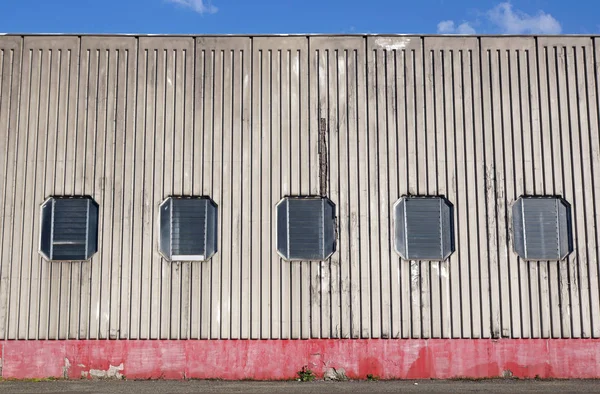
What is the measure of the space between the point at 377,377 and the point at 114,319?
5.31 metres

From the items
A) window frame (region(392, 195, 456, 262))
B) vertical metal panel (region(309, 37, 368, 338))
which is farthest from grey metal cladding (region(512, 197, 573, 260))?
vertical metal panel (region(309, 37, 368, 338))

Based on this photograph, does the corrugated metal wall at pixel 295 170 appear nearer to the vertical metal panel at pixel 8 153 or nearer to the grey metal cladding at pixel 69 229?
the vertical metal panel at pixel 8 153

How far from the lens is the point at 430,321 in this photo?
13.2 meters

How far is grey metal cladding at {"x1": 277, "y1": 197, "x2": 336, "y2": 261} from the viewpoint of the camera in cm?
1341

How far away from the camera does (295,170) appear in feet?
44.8

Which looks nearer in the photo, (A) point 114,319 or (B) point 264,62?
(A) point 114,319

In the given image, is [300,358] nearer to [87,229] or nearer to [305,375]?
[305,375]

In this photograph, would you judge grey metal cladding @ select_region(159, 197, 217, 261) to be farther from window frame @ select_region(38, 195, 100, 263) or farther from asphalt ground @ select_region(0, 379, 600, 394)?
asphalt ground @ select_region(0, 379, 600, 394)

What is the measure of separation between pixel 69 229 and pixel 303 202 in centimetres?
478

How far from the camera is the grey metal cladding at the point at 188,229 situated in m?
13.3

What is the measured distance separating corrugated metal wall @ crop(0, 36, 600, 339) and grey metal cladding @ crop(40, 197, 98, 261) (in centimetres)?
20

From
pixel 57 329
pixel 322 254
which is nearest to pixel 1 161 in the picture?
pixel 57 329

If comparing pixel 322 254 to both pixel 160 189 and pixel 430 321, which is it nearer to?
pixel 430 321

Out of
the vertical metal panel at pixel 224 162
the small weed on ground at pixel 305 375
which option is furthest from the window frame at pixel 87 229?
the small weed on ground at pixel 305 375
